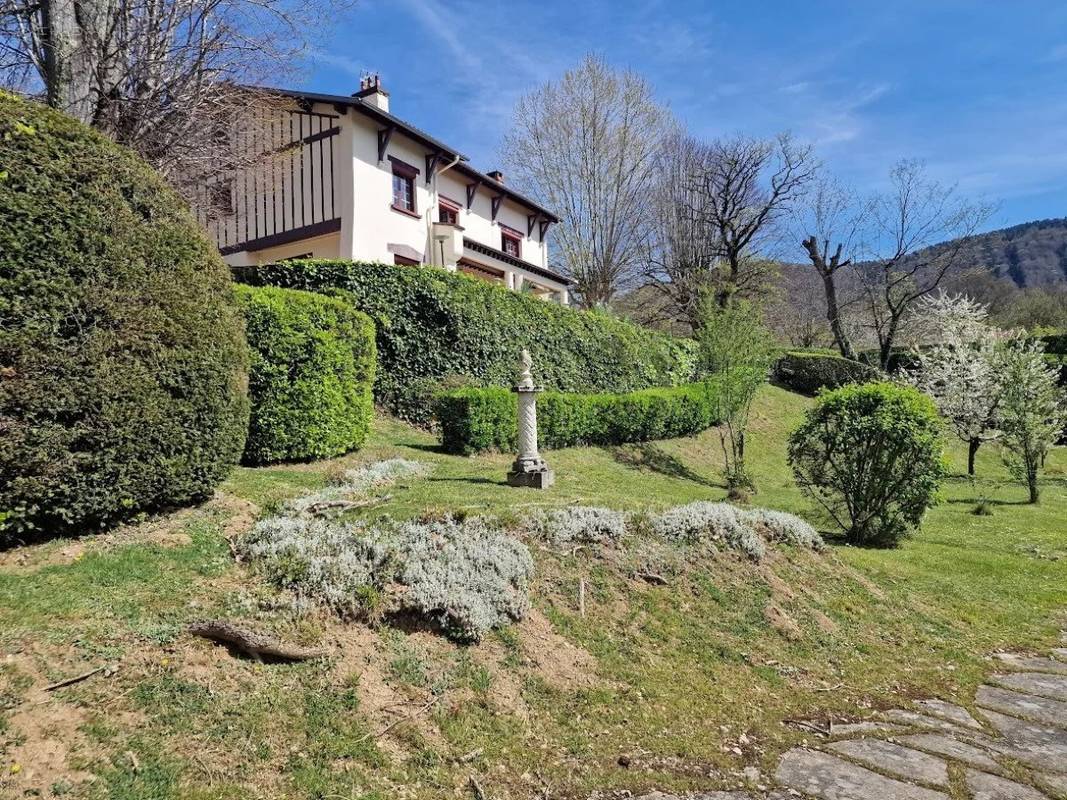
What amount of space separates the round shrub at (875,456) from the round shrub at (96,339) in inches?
309

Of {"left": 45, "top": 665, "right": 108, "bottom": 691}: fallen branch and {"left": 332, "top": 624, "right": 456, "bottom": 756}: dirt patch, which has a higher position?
{"left": 45, "top": 665, "right": 108, "bottom": 691}: fallen branch

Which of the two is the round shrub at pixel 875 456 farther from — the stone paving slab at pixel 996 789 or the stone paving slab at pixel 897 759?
the stone paving slab at pixel 996 789

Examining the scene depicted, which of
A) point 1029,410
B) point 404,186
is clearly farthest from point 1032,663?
point 404,186

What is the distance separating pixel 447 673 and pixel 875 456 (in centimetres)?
719

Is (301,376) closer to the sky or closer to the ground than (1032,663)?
closer to the sky

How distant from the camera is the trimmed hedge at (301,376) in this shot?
7066mm

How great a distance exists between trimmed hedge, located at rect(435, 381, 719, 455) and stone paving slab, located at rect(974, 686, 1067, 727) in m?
7.71

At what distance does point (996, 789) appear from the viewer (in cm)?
289

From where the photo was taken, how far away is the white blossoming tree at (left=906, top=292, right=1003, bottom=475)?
54.6 feet

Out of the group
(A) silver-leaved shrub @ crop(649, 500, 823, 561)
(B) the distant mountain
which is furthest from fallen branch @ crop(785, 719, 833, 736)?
(B) the distant mountain

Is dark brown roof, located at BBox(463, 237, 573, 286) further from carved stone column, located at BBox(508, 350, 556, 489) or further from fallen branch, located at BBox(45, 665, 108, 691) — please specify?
fallen branch, located at BBox(45, 665, 108, 691)

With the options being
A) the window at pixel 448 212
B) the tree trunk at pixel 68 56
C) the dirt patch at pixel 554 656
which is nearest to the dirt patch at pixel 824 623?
the dirt patch at pixel 554 656

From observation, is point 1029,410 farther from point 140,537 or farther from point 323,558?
point 140,537

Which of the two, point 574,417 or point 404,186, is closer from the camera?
point 574,417
